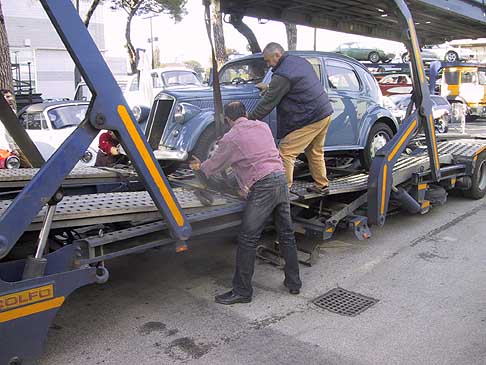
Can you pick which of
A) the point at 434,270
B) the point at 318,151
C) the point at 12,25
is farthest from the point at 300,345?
the point at 12,25

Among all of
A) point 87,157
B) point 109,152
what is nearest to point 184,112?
point 109,152

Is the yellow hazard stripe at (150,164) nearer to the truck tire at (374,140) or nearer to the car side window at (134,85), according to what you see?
the truck tire at (374,140)

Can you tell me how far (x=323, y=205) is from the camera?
6.31 meters

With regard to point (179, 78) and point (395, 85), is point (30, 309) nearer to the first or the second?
point (179, 78)

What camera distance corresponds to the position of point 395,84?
928 inches

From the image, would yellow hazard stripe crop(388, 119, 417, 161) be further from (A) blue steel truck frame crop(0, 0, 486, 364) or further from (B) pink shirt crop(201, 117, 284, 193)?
(A) blue steel truck frame crop(0, 0, 486, 364)

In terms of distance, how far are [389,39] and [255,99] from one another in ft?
9.62

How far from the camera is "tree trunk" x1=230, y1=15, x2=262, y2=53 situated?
6737 mm

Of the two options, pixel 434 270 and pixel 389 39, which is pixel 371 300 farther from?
pixel 389 39

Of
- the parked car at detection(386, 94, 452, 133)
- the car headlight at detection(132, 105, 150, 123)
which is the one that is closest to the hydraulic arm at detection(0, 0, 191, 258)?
the car headlight at detection(132, 105, 150, 123)

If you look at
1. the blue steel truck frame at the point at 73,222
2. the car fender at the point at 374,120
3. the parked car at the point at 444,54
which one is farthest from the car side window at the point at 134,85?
the parked car at the point at 444,54

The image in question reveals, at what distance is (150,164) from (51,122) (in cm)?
734

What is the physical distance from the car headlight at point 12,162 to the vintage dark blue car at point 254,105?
3.49m

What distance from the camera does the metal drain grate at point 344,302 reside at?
15.0ft
